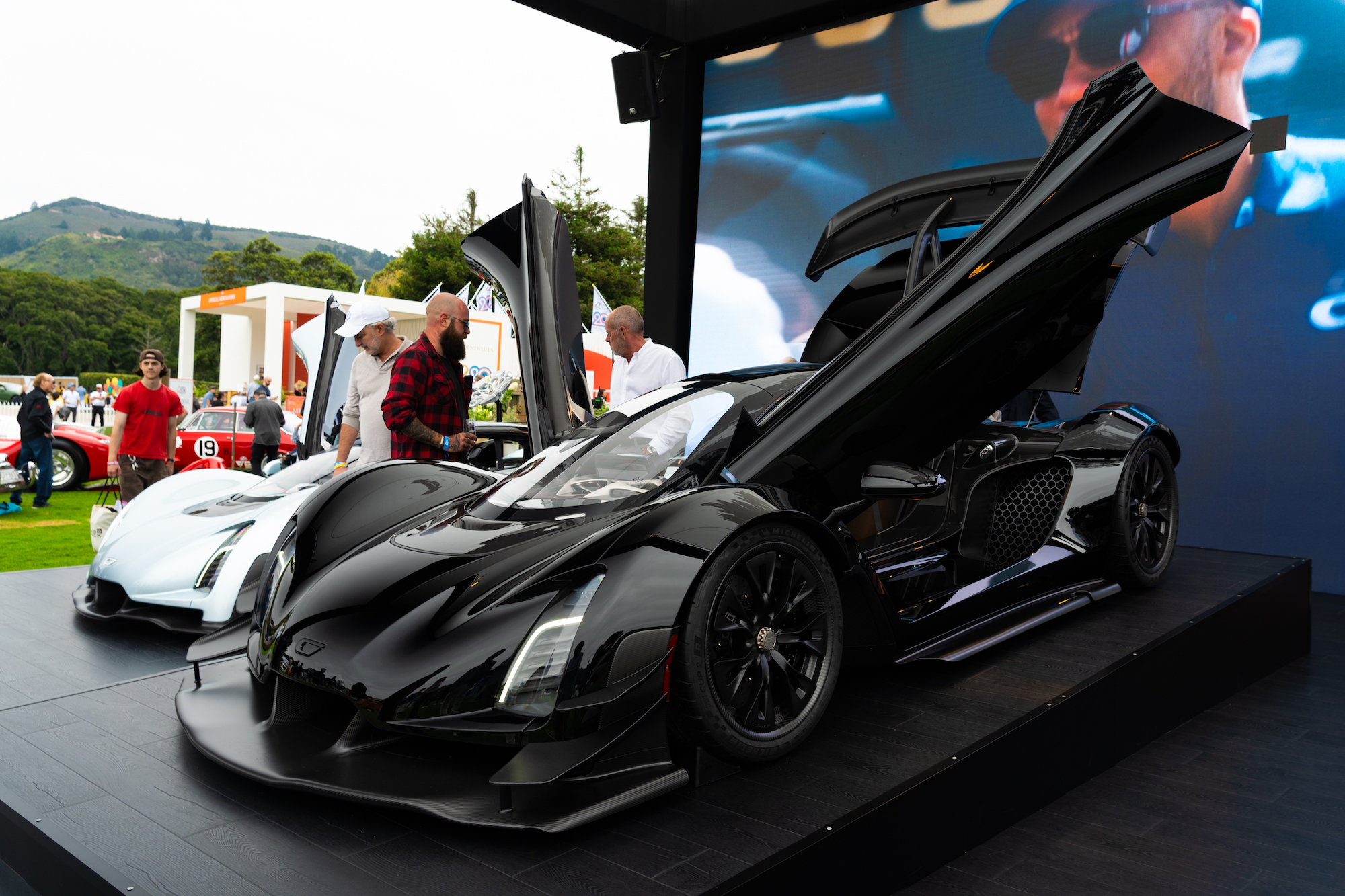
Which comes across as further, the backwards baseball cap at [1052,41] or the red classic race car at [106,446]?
the red classic race car at [106,446]

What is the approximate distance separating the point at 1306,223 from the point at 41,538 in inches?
394

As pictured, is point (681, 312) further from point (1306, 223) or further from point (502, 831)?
point (502, 831)

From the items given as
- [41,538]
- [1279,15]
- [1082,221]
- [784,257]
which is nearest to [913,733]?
[1082,221]

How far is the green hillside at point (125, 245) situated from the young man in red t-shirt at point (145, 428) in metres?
74.9

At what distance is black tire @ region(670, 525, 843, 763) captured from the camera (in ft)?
6.39

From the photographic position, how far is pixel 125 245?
10594 cm

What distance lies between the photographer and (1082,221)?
2.53 m

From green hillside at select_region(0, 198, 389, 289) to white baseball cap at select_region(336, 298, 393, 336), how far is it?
7753 cm

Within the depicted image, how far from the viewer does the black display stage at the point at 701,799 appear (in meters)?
1.66

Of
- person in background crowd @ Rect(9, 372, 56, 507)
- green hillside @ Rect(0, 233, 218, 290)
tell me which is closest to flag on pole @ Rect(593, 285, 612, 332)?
person in background crowd @ Rect(9, 372, 56, 507)

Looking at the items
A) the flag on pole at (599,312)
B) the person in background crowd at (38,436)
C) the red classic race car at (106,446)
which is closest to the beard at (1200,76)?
the red classic race car at (106,446)

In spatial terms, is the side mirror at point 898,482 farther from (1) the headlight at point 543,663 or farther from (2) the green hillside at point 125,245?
(2) the green hillside at point 125,245

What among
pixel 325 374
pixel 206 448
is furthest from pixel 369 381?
pixel 206 448

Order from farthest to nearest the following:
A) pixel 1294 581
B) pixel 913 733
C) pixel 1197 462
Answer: pixel 1197 462, pixel 1294 581, pixel 913 733
